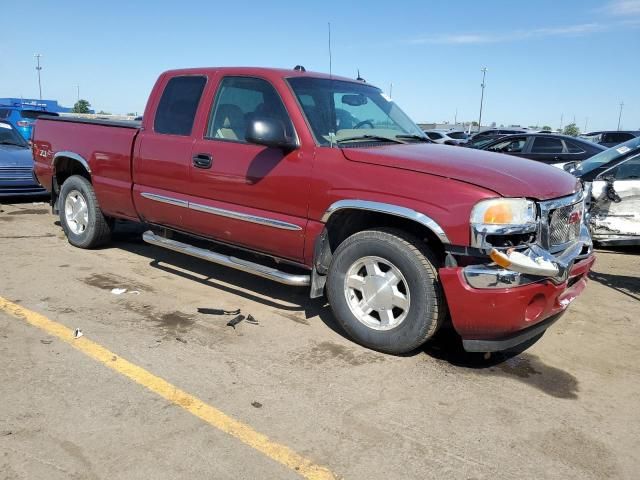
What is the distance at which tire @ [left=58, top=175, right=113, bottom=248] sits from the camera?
20.2 ft

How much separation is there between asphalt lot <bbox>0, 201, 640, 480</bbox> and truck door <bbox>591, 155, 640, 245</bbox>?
77.4 inches

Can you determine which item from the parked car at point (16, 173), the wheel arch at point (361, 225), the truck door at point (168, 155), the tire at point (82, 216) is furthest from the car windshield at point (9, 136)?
the wheel arch at point (361, 225)

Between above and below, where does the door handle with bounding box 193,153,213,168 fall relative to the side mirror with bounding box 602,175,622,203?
above

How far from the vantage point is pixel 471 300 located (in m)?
3.38

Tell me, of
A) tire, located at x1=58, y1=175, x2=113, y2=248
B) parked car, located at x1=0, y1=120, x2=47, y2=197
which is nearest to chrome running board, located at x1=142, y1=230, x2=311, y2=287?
tire, located at x1=58, y1=175, x2=113, y2=248

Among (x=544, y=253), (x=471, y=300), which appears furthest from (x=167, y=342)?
(x=544, y=253)

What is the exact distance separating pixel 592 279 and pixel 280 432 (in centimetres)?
445

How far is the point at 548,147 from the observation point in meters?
11.6

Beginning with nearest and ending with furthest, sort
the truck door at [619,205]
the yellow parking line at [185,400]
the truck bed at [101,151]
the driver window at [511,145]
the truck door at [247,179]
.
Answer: the yellow parking line at [185,400], the truck door at [247,179], the truck bed at [101,151], the truck door at [619,205], the driver window at [511,145]

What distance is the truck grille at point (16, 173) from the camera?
9406 millimetres

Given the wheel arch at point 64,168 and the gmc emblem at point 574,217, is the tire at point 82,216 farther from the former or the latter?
the gmc emblem at point 574,217

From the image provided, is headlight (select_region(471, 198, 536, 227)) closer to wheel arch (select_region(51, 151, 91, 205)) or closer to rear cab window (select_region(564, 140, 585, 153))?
wheel arch (select_region(51, 151, 91, 205))

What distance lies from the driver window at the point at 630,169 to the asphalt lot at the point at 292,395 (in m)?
2.43

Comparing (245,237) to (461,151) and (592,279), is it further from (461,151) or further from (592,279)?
(592,279)
